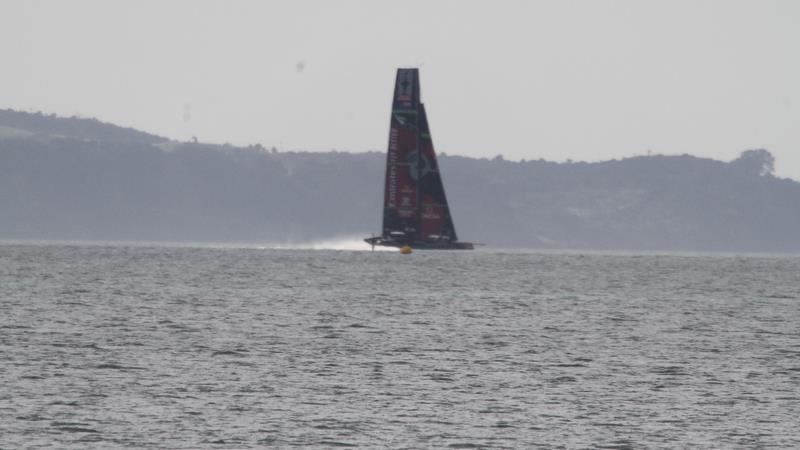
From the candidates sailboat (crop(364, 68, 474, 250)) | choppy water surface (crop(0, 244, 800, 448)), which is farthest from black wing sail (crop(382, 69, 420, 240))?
choppy water surface (crop(0, 244, 800, 448))

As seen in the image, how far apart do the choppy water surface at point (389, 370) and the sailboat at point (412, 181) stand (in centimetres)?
5217

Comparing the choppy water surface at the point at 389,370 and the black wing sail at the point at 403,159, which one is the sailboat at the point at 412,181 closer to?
the black wing sail at the point at 403,159

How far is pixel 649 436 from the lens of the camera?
3700cm

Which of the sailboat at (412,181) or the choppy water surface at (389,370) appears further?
the sailboat at (412,181)

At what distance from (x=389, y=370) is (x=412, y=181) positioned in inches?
3839

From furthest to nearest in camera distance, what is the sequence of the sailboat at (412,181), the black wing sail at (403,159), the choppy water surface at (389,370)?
the sailboat at (412,181) → the black wing sail at (403,159) → the choppy water surface at (389,370)

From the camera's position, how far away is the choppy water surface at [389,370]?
3712 centimetres

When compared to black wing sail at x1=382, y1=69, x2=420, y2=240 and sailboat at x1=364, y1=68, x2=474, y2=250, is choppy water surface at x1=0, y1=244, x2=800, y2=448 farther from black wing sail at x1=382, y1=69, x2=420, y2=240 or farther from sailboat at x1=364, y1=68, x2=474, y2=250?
sailboat at x1=364, y1=68, x2=474, y2=250

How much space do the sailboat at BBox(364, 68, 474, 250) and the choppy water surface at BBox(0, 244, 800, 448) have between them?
5217 cm

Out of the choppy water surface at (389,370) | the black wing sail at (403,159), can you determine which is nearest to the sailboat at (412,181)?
the black wing sail at (403,159)

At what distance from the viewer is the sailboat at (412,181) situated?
472ft

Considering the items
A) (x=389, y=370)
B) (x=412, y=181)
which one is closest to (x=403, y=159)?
(x=412, y=181)

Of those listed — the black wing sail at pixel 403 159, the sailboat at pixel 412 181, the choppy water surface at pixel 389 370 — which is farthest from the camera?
the sailboat at pixel 412 181

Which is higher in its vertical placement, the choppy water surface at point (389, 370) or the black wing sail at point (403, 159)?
the black wing sail at point (403, 159)
